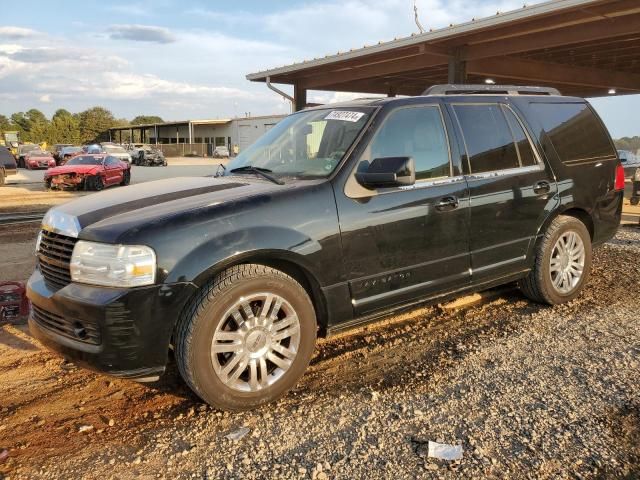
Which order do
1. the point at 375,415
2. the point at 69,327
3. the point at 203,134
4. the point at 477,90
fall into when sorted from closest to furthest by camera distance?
the point at 69,327 < the point at 375,415 < the point at 477,90 < the point at 203,134

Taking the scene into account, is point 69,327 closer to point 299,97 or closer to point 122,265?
point 122,265

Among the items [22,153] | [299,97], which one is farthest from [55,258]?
[22,153]

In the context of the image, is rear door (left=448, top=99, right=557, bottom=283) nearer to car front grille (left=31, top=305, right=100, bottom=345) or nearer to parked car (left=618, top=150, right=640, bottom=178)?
car front grille (left=31, top=305, right=100, bottom=345)

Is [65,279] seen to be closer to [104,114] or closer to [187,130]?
[187,130]

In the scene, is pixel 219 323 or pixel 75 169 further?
pixel 75 169

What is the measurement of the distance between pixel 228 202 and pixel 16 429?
69.1 inches

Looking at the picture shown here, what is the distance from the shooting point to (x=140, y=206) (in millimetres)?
3191

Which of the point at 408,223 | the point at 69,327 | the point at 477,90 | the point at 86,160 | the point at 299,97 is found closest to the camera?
the point at 69,327

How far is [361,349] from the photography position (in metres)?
3.99

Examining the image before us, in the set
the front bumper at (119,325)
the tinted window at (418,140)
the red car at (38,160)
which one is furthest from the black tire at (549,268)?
the red car at (38,160)

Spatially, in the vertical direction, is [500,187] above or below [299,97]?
below

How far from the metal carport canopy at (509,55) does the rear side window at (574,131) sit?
512 cm

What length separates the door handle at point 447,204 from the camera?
383 centimetres

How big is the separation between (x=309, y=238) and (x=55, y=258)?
1535 millimetres
